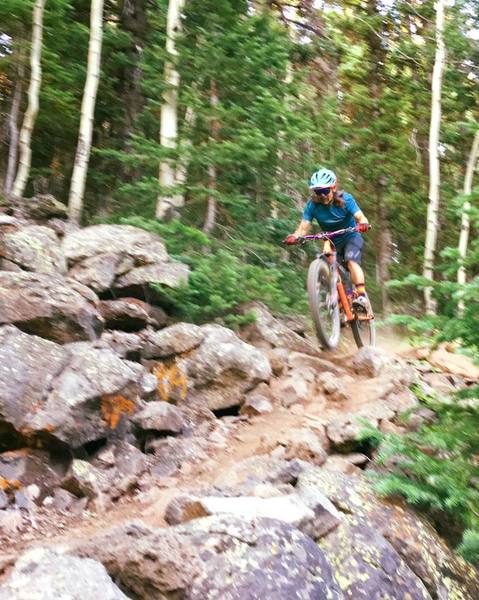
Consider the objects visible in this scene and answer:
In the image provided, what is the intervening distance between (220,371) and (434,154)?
10215 millimetres

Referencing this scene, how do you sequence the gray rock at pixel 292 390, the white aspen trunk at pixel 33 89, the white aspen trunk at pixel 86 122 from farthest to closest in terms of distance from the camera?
the white aspen trunk at pixel 86 122 → the white aspen trunk at pixel 33 89 → the gray rock at pixel 292 390

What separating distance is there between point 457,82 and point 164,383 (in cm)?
1297

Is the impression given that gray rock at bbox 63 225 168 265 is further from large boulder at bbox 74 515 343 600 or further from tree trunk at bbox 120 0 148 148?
large boulder at bbox 74 515 343 600

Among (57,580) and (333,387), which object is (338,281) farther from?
(57,580)

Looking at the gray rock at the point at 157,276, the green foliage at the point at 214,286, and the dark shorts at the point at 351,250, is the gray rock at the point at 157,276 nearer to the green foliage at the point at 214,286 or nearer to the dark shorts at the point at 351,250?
the green foliage at the point at 214,286

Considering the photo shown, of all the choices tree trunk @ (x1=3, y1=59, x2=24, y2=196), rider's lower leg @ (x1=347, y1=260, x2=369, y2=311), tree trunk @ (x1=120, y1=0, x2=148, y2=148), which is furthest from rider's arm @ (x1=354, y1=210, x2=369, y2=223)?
tree trunk @ (x1=3, y1=59, x2=24, y2=196)

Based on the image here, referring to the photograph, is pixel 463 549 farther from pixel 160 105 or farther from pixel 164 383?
pixel 160 105

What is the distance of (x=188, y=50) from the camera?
31.7ft

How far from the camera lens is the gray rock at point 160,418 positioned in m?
5.32

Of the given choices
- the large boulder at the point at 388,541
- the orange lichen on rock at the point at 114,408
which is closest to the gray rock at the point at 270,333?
the orange lichen on rock at the point at 114,408

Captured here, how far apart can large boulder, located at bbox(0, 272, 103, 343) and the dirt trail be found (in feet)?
6.32

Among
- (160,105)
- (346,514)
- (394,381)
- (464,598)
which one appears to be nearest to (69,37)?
(160,105)

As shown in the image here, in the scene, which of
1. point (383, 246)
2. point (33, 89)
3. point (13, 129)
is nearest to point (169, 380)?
point (33, 89)

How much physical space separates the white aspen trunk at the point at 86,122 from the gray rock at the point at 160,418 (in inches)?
226
